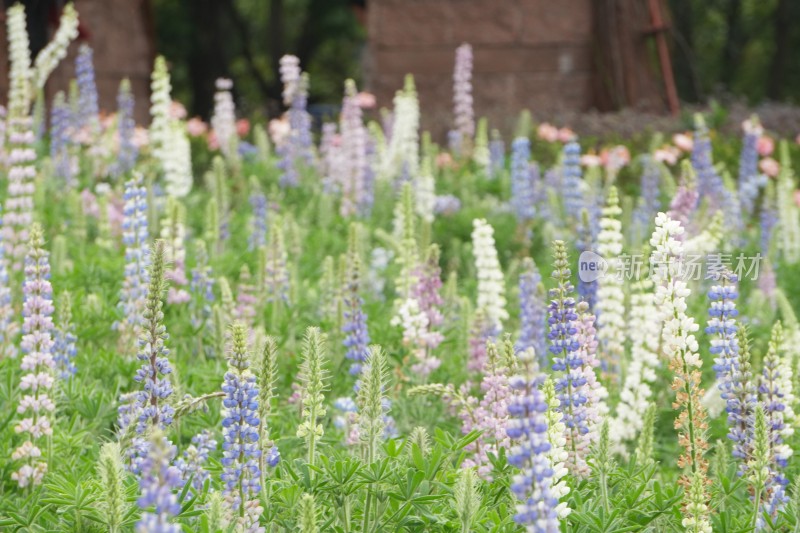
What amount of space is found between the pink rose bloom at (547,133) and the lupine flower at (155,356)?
868 cm

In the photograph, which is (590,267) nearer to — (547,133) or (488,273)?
(488,273)

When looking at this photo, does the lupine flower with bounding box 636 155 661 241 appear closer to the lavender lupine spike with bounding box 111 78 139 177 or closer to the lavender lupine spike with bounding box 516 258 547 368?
the lavender lupine spike with bounding box 516 258 547 368

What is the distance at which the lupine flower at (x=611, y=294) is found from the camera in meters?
4.63

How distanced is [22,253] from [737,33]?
95.8ft

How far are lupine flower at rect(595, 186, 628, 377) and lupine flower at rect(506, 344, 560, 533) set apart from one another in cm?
233

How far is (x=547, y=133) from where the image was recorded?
452 inches

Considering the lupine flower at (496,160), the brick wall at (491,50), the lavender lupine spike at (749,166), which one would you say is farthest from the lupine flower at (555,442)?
the brick wall at (491,50)

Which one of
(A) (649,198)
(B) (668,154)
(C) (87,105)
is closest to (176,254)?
(C) (87,105)

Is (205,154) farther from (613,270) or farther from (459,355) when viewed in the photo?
(613,270)

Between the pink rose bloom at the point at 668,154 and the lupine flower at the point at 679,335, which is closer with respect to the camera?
the lupine flower at the point at 679,335

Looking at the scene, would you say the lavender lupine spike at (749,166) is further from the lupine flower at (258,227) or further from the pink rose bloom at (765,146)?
the lupine flower at (258,227)

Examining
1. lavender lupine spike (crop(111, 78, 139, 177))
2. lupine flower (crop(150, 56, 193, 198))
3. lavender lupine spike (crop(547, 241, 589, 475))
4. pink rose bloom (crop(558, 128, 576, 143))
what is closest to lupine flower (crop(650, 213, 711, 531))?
lavender lupine spike (crop(547, 241, 589, 475))

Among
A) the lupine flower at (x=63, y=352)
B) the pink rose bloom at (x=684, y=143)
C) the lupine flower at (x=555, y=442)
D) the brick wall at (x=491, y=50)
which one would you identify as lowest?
the lupine flower at (x=555, y=442)

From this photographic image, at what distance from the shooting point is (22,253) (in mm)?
5535
